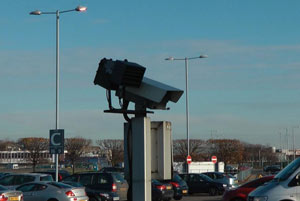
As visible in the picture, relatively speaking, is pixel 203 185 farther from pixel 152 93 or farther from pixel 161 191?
pixel 152 93

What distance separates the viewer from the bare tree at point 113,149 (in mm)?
92188

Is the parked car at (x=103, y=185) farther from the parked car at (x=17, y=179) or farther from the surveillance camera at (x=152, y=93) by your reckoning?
the surveillance camera at (x=152, y=93)

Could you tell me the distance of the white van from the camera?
13961 mm

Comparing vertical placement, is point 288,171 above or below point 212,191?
above

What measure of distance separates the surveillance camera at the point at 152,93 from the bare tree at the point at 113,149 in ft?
274

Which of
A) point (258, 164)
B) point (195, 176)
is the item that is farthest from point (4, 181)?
point (258, 164)

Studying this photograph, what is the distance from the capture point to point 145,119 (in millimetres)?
6902

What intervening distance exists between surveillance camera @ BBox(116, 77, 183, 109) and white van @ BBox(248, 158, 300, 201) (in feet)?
26.2

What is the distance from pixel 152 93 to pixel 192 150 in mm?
95768

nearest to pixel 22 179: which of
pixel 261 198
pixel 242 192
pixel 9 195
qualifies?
pixel 9 195

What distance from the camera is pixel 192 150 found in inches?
4013

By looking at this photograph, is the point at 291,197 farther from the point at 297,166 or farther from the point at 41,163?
the point at 41,163

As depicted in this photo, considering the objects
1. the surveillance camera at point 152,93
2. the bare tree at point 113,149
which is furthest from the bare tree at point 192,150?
the surveillance camera at point 152,93

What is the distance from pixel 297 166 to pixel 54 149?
52.8ft
